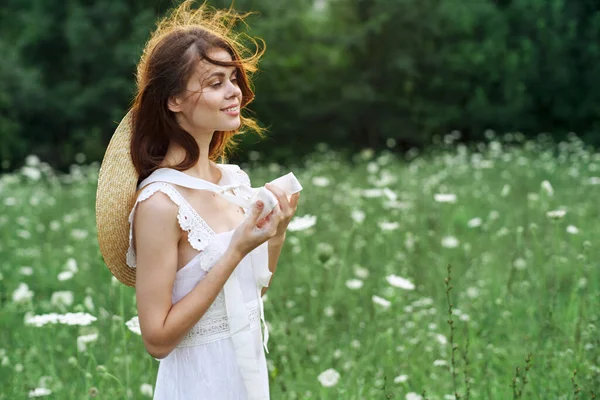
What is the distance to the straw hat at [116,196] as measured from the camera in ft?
4.74

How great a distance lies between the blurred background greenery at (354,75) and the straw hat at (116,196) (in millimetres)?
16110

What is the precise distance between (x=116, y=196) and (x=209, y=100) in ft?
0.87

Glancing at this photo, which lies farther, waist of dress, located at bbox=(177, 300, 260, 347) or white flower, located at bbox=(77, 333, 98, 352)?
white flower, located at bbox=(77, 333, 98, 352)

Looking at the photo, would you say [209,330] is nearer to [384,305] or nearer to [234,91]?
[234,91]

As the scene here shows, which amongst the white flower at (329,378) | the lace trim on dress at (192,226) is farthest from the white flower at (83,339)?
the lace trim on dress at (192,226)

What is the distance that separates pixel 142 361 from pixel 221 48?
146cm

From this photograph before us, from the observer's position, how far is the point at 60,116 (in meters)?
18.5

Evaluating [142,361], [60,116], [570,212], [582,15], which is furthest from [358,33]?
[142,361]

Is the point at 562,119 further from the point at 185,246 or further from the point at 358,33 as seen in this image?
the point at 185,246

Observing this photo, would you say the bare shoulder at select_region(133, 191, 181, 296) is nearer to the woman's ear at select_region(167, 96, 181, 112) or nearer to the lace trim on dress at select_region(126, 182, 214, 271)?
the lace trim on dress at select_region(126, 182, 214, 271)

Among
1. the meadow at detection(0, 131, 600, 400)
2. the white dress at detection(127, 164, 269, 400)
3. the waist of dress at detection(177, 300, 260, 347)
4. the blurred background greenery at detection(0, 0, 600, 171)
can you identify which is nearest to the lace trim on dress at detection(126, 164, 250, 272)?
the white dress at detection(127, 164, 269, 400)

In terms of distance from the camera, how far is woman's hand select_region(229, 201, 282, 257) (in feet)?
4.42

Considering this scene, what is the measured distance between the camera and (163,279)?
4.51 ft

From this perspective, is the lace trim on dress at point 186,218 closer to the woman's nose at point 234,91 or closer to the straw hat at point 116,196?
the straw hat at point 116,196
